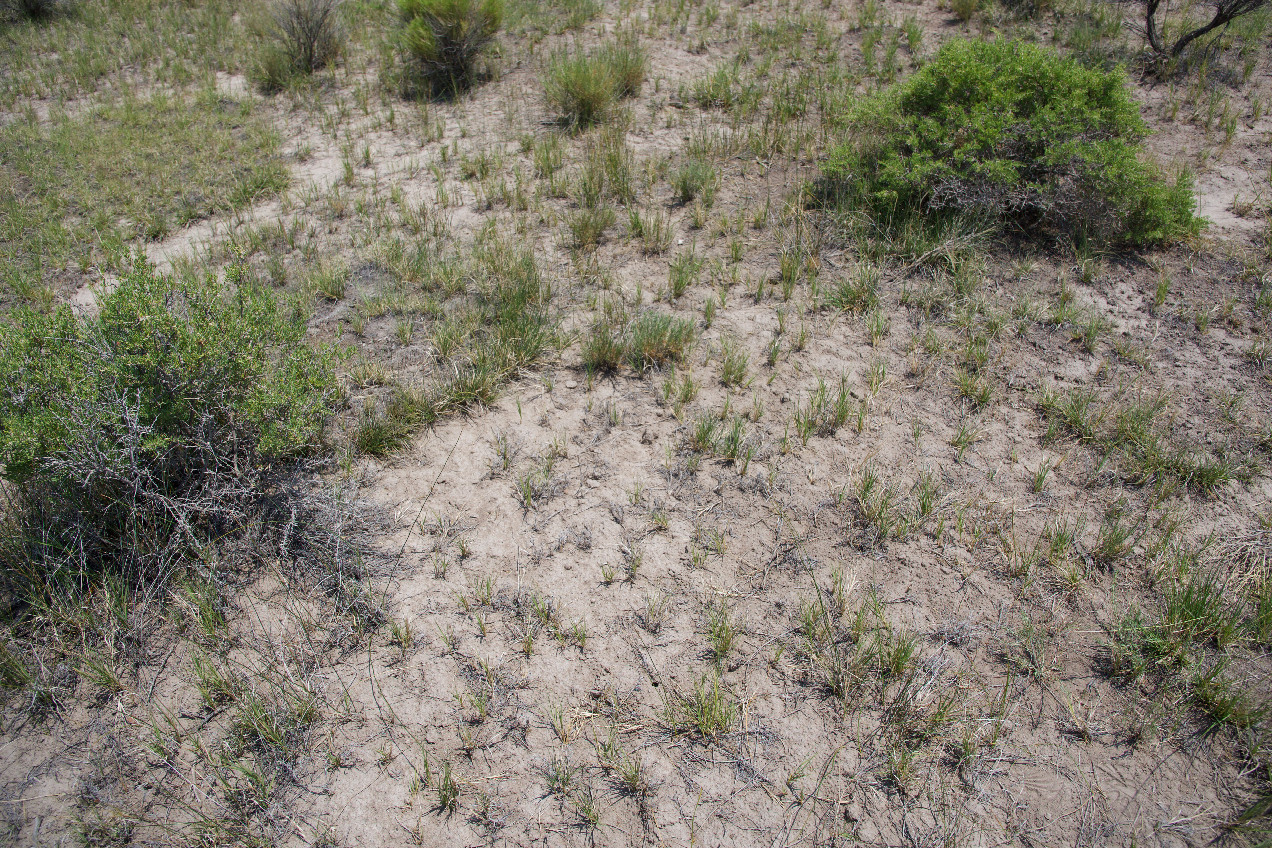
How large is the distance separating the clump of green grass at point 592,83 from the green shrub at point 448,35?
93 cm

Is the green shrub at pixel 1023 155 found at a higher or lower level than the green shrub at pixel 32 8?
lower

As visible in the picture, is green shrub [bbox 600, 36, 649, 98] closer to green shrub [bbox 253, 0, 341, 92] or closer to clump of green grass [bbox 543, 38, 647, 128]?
clump of green grass [bbox 543, 38, 647, 128]

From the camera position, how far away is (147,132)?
279 inches

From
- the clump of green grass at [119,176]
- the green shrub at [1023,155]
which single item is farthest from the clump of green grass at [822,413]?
the clump of green grass at [119,176]

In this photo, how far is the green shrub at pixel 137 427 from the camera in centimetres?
322

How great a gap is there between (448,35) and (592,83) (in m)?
2.04

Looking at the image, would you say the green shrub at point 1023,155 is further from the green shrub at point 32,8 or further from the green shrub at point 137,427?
the green shrub at point 32,8

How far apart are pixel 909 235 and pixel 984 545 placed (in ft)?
8.19

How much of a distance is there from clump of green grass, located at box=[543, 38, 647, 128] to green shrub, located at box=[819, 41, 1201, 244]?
2576 mm

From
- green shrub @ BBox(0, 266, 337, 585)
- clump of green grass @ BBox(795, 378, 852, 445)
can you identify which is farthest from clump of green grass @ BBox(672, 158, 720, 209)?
green shrub @ BBox(0, 266, 337, 585)

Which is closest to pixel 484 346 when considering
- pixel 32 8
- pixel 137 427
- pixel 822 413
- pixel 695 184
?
pixel 137 427

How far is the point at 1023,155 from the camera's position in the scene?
523 cm

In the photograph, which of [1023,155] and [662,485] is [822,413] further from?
[1023,155]

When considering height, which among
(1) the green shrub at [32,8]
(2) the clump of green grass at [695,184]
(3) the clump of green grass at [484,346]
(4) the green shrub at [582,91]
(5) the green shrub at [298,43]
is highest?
(1) the green shrub at [32,8]
